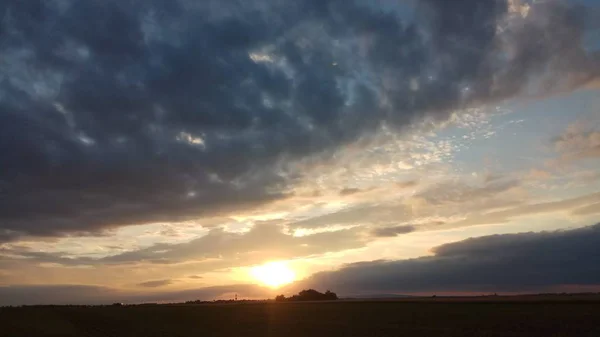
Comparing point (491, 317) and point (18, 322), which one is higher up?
point (18, 322)

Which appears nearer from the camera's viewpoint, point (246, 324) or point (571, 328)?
point (571, 328)

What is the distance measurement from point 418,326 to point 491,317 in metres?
11.6

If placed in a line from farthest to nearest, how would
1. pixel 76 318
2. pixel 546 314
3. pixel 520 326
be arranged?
pixel 76 318 → pixel 546 314 → pixel 520 326

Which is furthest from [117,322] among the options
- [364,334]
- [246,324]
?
[364,334]

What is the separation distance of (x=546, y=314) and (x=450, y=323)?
13.1 m

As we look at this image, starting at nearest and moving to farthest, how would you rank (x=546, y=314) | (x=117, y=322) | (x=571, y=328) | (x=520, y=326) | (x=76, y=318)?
(x=571, y=328), (x=520, y=326), (x=546, y=314), (x=117, y=322), (x=76, y=318)

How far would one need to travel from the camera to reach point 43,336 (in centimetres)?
5434

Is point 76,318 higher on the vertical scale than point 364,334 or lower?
higher

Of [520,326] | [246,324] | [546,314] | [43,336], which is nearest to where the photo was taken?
[520,326]

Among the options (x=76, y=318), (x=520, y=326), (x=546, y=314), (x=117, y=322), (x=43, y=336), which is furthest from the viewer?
(x=76, y=318)

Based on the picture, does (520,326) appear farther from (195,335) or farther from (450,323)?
(195,335)

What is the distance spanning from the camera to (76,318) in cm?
8894

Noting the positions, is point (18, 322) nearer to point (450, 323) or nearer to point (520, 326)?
point (450, 323)

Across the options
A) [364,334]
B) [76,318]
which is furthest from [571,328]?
[76,318]
